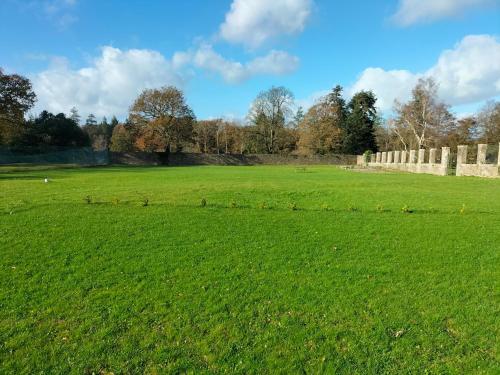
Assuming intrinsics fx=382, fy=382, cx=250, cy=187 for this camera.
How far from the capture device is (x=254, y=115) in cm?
7200

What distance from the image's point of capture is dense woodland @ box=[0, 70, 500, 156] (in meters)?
53.3

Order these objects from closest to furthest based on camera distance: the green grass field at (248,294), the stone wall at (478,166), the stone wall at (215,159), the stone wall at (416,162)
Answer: the green grass field at (248,294), the stone wall at (478,166), the stone wall at (416,162), the stone wall at (215,159)

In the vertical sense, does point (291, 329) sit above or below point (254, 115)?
below

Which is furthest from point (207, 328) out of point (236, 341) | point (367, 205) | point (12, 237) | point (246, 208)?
point (367, 205)

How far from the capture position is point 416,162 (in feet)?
136

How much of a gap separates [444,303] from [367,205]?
23.8 feet

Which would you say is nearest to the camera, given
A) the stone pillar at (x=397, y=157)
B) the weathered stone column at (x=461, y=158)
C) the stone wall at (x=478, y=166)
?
the stone wall at (x=478, y=166)

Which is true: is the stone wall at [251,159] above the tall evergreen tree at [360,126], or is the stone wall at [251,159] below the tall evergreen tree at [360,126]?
below

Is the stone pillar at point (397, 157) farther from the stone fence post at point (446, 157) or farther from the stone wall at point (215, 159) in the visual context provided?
the stone wall at point (215, 159)

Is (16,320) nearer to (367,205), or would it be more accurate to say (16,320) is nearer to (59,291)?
(59,291)

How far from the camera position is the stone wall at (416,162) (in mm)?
32156

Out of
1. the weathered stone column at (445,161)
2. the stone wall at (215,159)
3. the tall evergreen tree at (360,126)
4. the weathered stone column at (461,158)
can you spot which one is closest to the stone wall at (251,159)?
the stone wall at (215,159)

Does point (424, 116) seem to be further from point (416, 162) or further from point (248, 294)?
point (248, 294)

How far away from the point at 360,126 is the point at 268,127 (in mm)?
17106
